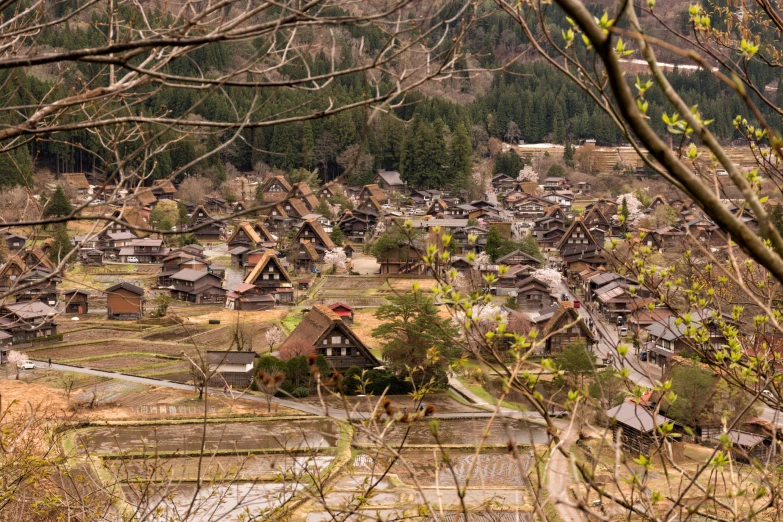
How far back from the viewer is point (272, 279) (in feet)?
100

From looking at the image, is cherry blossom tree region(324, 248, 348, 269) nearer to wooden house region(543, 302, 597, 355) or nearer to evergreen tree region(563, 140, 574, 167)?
wooden house region(543, 302, 597, 355)

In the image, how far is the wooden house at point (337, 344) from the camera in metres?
20.8

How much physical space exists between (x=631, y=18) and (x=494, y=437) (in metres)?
16.8

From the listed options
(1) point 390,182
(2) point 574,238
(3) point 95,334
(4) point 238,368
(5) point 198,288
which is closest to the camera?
(4) point 238,368

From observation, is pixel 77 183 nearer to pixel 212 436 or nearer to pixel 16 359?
pixel 16 359

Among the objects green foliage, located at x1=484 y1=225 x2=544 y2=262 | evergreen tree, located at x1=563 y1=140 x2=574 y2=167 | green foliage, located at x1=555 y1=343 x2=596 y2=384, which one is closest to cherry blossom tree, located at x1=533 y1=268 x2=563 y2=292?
green foliage, located at x1=484 y1=225 x2=544 y2=262

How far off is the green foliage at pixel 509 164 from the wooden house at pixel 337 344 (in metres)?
38.2

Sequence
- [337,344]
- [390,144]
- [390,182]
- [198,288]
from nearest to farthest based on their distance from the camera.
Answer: [337,344], [198,288], [390,182], [390,144]

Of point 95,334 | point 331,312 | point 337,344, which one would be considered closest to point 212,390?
point 337,344

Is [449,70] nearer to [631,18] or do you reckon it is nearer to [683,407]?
[631,18]

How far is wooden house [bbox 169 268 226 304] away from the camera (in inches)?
1194

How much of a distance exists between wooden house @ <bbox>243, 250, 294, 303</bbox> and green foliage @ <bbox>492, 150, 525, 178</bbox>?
30.4m

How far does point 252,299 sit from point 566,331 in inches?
471

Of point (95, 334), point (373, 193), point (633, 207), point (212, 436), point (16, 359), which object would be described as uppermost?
point (212, 436)
